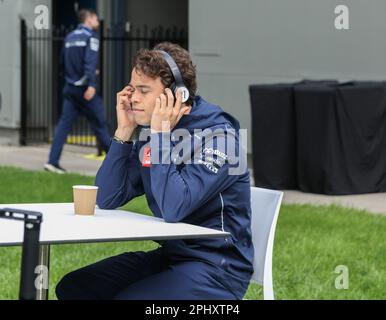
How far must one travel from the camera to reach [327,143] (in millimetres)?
10852

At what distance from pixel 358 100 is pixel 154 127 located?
6734 millimetres

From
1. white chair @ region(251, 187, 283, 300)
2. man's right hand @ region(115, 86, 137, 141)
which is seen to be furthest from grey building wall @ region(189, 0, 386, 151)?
man's right hand @ region(115, 86, 137, 141)

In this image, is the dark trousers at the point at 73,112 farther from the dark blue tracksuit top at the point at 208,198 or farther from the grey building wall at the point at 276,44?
the dark blue tracksuit top at the point at 208,198

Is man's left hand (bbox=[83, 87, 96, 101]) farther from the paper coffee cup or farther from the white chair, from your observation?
the paper coffee cup

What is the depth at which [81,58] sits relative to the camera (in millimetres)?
13273

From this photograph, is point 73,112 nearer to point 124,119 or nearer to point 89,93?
point 89,93

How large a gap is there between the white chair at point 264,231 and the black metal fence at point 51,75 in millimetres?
11350

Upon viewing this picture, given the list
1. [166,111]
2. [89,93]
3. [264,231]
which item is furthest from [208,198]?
[89,93]

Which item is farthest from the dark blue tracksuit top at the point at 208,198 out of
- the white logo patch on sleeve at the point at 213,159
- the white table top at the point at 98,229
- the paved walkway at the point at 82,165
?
the paved walkway at the point at 82,165

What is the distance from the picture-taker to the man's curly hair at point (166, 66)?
4.52 m

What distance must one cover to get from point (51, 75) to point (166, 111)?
12.5 m

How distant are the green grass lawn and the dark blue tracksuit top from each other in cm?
193

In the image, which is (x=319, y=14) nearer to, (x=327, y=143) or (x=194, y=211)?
(x=327, y=143)

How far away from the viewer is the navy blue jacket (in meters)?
13.0
